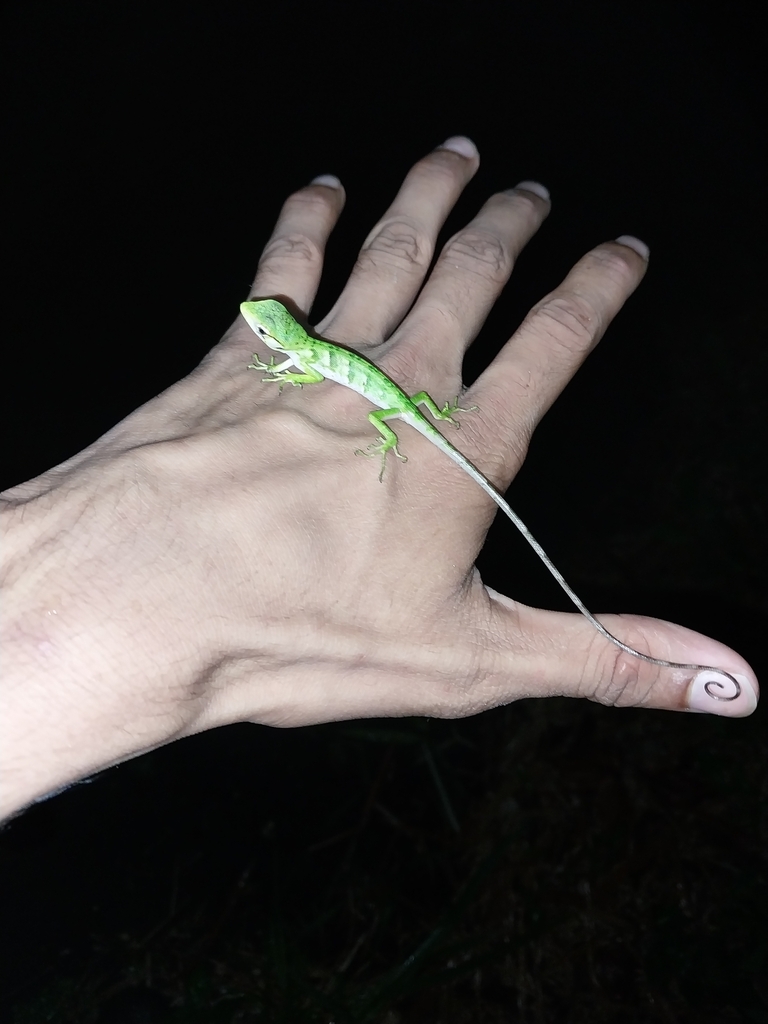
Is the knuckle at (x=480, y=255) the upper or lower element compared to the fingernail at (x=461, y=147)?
lower

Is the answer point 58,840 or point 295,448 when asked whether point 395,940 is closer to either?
point 58,840

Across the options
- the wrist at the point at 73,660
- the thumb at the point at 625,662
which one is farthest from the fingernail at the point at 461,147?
the wrist at the point at 73,660

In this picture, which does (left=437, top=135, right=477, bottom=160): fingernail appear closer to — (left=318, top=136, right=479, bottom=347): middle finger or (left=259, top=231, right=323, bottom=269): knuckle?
(left=318, top=136, right=479, bottom=347): middle finger

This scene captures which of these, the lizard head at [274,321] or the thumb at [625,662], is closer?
the thumb at [625,662]

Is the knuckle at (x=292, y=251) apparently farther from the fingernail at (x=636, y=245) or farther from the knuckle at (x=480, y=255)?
the fingernail at (x=636, y=245)

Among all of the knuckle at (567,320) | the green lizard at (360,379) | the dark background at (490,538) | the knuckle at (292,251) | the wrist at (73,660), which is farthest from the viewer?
the dark background at (490,538)

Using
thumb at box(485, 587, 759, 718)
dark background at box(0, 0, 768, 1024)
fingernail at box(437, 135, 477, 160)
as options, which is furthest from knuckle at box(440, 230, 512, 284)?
thumb at box(485, 587, 759, 718)
